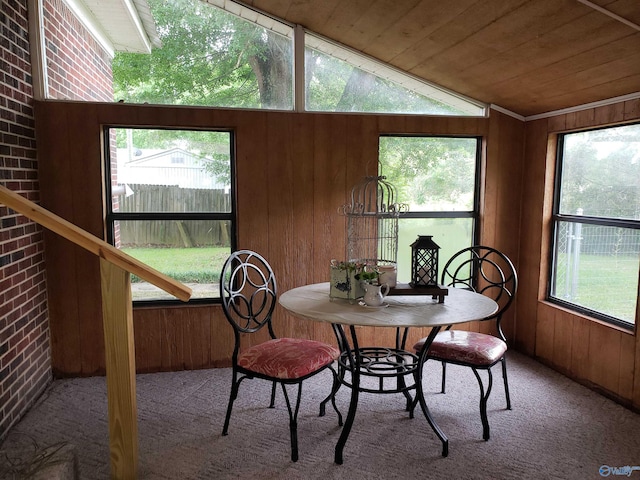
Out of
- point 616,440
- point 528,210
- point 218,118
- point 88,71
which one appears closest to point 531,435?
point 616,440

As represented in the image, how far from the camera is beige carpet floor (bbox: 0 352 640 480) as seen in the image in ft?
7.17

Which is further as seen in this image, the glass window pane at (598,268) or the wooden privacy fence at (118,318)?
the glass window pane at (598,268)

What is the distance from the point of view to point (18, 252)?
2.72 meters

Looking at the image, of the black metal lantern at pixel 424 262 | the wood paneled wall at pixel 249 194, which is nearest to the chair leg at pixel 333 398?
the black metal lantern at pixel 424 262

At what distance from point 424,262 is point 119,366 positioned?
5.05 feet

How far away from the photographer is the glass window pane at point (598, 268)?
2.88 meters

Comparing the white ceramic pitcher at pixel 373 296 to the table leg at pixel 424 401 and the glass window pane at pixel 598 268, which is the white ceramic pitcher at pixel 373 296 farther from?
the glass window pane at pixel 598 268

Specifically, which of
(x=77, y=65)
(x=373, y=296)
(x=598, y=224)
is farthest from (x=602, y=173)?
(x=77, y=65)

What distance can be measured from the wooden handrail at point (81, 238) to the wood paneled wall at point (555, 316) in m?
2.63

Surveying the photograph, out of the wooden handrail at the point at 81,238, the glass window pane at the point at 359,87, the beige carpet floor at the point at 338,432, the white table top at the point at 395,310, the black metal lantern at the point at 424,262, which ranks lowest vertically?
the beige carpet floor at the point at 338,432

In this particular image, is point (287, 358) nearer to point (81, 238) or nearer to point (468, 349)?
point (468, 349)

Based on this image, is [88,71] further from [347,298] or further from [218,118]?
[347,298]

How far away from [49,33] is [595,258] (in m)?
3.86

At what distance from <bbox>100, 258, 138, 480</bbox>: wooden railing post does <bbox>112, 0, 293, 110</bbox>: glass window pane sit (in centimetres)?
182
